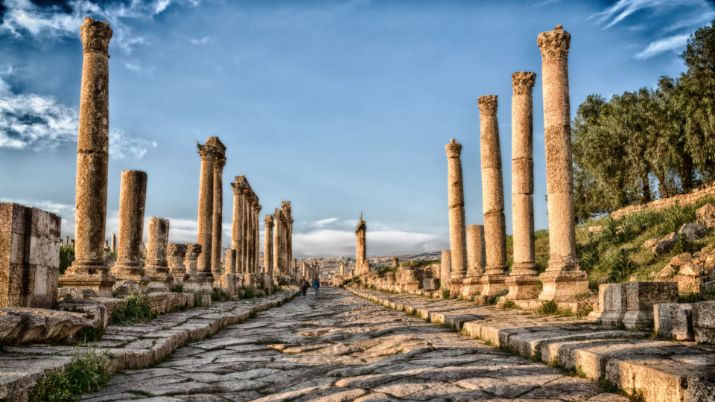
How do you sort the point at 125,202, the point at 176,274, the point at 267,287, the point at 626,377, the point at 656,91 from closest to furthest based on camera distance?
the point at 626,377, the point at 125,202, the point at 176,274, the point at 267,287, the point at 656,91

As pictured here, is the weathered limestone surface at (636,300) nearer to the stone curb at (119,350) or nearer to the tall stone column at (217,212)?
the stone curb at (119,350)

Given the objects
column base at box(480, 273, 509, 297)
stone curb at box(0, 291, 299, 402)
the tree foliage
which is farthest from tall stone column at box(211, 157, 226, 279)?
the tree foliage

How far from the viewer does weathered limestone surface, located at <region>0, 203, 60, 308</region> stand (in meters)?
6.73

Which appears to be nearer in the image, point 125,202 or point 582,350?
point 582,350

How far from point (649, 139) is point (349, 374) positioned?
111ft

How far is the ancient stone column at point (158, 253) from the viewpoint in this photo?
17016 mm

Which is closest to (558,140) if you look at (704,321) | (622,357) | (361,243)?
(704,321)

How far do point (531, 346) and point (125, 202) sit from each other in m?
11.7

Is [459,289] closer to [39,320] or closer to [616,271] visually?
[616,271]

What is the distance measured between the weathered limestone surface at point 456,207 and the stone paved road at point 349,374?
12.3m

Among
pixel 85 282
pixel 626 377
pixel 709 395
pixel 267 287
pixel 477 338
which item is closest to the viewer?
pixel 709 395

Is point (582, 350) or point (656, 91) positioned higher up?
point (656, 91)

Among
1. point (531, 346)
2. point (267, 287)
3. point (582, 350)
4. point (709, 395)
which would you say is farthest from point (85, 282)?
point (267, 287)

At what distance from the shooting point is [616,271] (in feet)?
50.6
